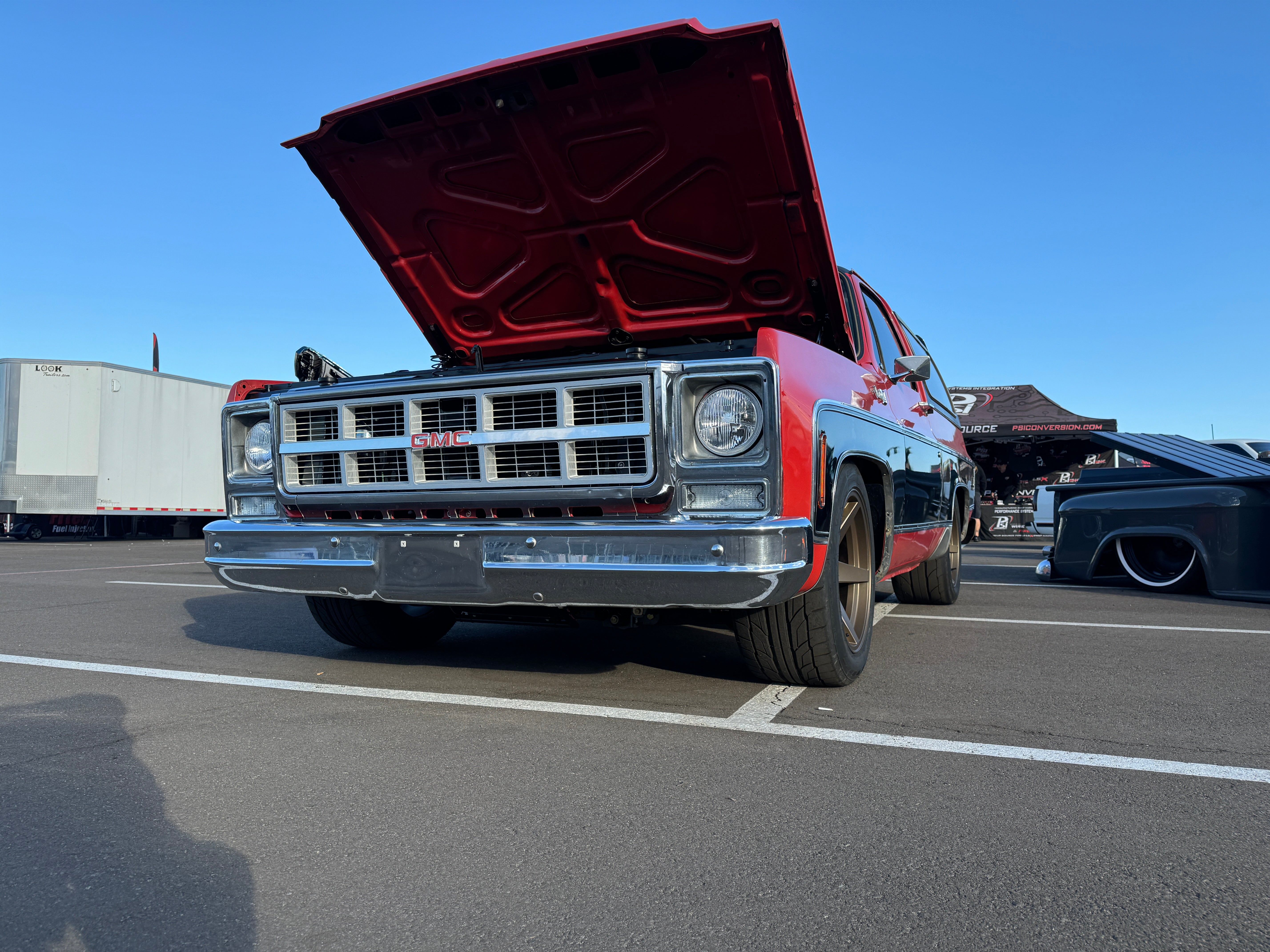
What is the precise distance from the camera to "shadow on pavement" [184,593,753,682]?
421 cm

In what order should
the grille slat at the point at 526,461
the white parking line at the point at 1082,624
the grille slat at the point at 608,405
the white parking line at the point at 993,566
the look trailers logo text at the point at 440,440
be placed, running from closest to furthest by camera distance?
the grille slat at the point at 608,405, the grille slat at the point at 526,461, the look trailers logo text at the point at 440,440, the white parking line at the point at 1082,624, the white parking line at the point at 993,566

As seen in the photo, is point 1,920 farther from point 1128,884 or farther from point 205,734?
point 1128,884

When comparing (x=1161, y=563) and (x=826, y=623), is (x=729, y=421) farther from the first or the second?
(x=1161, y=563)

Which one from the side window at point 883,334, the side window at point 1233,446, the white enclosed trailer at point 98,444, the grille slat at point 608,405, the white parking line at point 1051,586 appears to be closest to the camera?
the grille slat at point 608,405

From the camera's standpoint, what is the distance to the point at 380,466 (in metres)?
3.63

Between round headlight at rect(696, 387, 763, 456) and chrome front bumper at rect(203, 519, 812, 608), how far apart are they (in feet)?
0.93

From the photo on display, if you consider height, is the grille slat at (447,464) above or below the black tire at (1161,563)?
above

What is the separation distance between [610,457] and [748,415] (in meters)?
0.51

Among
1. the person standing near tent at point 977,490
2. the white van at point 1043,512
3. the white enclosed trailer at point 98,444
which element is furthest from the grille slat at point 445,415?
the white van at point 1043,512

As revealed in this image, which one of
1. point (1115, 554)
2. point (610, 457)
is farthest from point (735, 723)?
point (1115, 554)

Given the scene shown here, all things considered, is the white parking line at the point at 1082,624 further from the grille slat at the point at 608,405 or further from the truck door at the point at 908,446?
the grille slat at the point at 608,405

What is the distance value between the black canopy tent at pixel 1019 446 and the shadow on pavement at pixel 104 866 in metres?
19.5

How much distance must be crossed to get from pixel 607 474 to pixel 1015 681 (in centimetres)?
206

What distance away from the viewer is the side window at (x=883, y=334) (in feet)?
16.5
